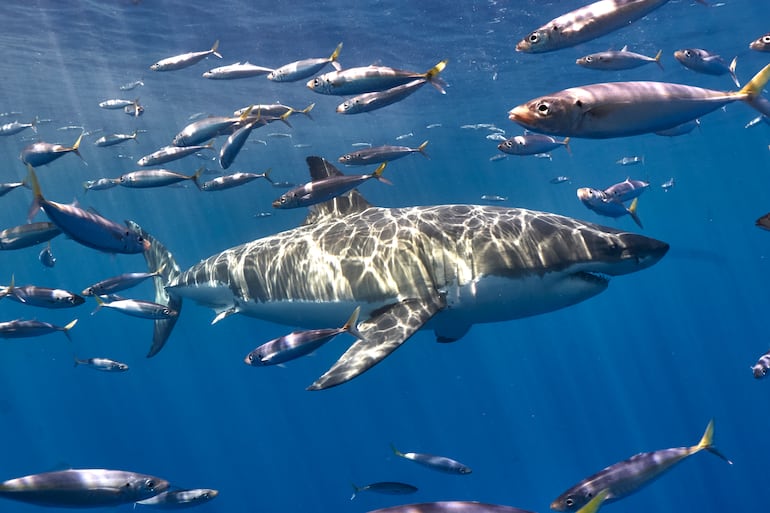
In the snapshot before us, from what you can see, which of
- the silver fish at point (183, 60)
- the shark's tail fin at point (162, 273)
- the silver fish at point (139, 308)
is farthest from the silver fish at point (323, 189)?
the shark's tail fin at point (162, 273)

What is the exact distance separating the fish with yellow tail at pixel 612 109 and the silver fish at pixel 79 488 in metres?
3.34

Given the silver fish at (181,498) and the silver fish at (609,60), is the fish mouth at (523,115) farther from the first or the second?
the silver fish at (181,498)

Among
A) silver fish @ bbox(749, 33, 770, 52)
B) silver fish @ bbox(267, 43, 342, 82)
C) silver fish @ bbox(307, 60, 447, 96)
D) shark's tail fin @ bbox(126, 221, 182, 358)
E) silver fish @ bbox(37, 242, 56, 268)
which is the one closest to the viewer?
silver fish @ bbox(307, 60, 447, 96)

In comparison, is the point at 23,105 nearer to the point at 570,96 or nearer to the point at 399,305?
the point at 399,305

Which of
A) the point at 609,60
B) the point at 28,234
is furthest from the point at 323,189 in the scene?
the point at 609,60

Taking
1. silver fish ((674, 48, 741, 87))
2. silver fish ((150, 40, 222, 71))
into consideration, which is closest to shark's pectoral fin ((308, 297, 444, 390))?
silver fish ((150, 40, 222, 71))

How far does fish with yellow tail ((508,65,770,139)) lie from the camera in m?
3.04

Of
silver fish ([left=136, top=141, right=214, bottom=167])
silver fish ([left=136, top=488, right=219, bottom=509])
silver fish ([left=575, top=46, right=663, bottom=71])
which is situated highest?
silver fish ([left=136, top=141, right=214, bottom=167])

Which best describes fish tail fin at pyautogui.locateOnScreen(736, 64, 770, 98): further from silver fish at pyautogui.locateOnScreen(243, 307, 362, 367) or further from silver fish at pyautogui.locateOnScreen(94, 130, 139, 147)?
silver fish at pyautogui.locateOnScreen(94, 130, 139, 147)

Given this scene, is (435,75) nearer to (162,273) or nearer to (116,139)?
(162,273)

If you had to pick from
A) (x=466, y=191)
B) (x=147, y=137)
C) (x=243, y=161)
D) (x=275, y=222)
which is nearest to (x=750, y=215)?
(x=466, y=191)

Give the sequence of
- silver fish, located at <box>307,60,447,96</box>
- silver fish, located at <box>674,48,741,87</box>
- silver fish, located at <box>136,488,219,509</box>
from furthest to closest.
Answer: silver fish, located at <box>674,48,741,87</box> < silver fish, located at <box>307,60,447,96</box> < silver fish, located at <box>136,488,219,509</box>

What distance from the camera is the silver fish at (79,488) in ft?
10.8

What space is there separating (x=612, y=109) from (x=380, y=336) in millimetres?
2611
